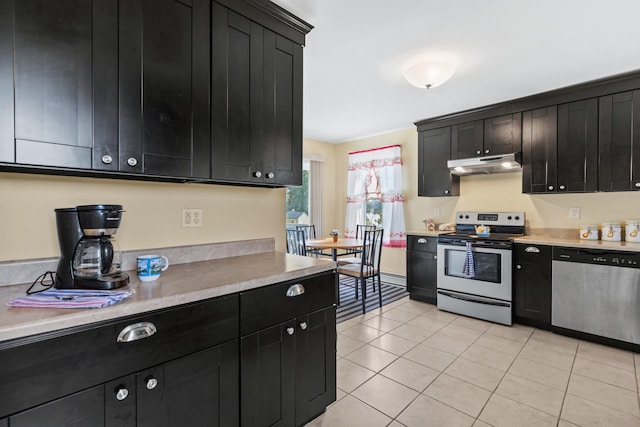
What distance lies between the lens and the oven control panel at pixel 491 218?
377 cm

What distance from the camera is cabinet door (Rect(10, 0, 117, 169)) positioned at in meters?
1.13

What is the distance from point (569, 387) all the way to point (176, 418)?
8.43 ft

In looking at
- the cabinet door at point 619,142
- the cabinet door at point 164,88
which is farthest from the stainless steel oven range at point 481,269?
the cabinet door at point 164,88

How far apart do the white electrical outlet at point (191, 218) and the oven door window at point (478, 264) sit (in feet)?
9.74

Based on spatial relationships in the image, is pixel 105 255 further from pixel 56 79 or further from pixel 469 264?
pixel 469 264

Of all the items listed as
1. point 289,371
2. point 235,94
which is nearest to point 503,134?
point 235,94

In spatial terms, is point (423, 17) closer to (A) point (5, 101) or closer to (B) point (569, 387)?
(A) point (5, 101)

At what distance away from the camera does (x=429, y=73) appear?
2629 mm

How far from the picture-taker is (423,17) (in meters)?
2.04

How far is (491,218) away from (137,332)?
13.3 ft

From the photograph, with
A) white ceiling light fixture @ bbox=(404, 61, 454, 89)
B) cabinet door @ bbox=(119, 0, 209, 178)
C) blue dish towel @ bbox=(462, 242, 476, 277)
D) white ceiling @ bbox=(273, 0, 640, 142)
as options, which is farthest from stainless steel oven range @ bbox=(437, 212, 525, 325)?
cabinet door @ bbox=(119, 0, 209, 178)

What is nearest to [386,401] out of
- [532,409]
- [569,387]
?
[532,409]

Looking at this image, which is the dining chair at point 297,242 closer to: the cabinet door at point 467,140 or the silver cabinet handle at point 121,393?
the cabinet door at point 467,140

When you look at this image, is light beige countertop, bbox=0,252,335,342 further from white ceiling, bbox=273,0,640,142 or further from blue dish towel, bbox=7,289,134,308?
white ceiling, bbox=273,0,640,142
